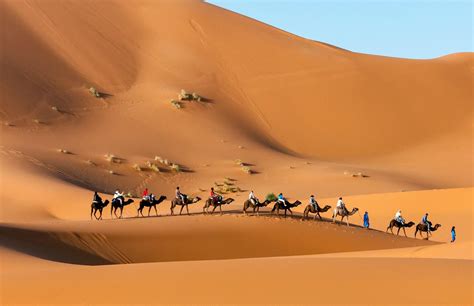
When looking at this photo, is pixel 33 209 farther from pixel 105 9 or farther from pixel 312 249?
pixel 105 9

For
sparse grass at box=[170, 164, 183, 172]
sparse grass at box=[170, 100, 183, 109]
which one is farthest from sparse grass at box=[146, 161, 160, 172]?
sparse grass at box=[170, 100, 183, 109]

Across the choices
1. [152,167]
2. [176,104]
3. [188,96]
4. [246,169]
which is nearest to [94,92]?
[176,104]

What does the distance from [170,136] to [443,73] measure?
1074 inches

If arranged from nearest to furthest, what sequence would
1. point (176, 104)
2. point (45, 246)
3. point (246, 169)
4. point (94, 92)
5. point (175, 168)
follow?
point (45, 246) < point (175, 168) < point (246, 169) < point (94, 92) < point (176, 104)

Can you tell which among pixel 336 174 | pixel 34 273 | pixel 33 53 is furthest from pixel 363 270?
pixel 33 53

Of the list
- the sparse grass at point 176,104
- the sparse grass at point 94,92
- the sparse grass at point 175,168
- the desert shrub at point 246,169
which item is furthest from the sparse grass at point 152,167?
the sparse grass at point 94,92

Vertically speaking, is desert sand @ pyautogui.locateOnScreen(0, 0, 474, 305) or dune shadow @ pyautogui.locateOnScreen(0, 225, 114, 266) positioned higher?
desert sand @ pyautogui.locateOnScreen(0, 0, 474, 305)

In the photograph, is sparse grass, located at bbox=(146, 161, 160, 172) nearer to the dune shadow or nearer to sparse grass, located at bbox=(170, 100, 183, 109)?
sparse grass, located at bbox=(170, 100, 183, 109)

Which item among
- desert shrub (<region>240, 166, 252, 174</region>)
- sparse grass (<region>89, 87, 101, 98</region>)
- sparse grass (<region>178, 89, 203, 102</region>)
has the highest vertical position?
sparse grass (<region>178, 89, 203, 102</region>)

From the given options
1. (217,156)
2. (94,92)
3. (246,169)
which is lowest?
(246,169)

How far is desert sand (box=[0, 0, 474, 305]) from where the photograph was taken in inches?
587

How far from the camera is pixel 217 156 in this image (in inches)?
2163

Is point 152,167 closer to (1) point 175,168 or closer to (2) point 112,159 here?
(1) point 175,168

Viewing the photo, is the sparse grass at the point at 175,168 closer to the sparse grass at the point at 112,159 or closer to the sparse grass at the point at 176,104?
the sparse grass at the point at 112,159
